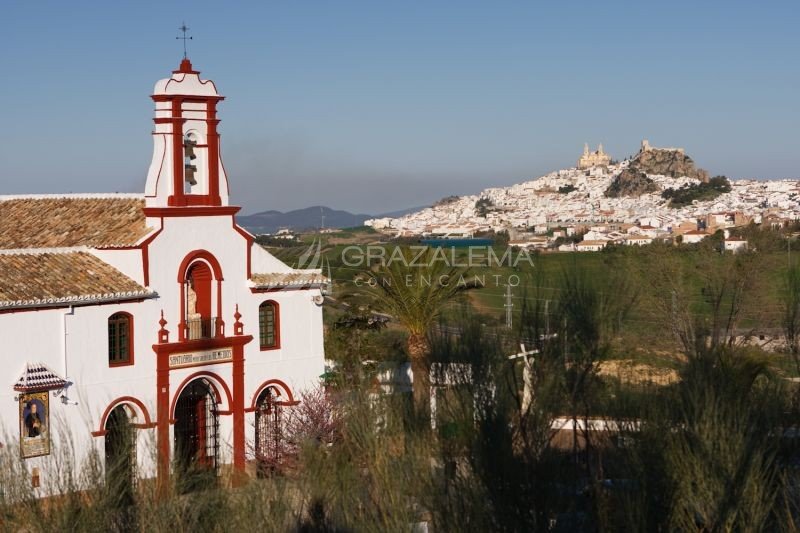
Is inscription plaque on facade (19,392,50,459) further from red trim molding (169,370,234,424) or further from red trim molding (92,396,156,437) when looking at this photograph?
red trim molding (169,370,234,424)

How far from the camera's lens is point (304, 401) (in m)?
24.7

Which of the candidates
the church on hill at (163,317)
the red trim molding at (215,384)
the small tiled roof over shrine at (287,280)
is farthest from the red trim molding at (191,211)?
the red trim molding at (215,384)

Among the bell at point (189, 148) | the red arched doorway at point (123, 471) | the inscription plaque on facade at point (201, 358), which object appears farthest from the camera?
the bell at point (189, 148)

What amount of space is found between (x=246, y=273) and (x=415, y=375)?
4813mm

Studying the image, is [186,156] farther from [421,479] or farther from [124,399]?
[421,479]

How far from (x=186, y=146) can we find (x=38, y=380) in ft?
20.3

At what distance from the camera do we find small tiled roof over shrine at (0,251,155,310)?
2098 cm

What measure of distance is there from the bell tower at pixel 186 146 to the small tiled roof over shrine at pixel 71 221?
96 cm

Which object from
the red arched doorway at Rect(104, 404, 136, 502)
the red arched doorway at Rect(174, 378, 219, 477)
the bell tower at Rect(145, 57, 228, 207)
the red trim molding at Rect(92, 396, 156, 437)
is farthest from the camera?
the red arched doorway at Rect(174, 378, 219, 477)

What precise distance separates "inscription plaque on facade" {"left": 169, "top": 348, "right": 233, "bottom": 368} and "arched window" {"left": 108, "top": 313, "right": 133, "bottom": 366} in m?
0.94

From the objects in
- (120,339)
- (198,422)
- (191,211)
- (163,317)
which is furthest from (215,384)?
(191,211)

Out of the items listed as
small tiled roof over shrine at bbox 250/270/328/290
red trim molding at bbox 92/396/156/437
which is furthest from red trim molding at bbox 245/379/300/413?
red trim molding at bbox 92/396/156/437

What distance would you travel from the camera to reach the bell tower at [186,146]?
78.5ft

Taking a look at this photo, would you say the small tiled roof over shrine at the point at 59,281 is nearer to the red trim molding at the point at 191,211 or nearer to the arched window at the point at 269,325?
the red trim molding at the point at 191,211
